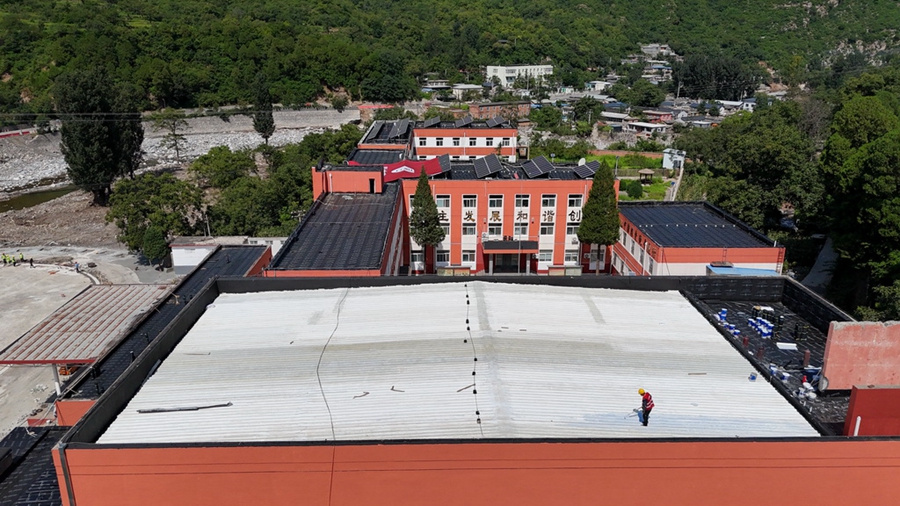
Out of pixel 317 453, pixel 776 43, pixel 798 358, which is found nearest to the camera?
pixel 317 453

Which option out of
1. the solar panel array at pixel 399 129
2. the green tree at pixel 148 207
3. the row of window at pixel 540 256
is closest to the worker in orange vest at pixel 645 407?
the row of window at pixel 540 256

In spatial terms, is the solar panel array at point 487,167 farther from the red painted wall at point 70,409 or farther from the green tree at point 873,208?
the red painted wall at point 70,409

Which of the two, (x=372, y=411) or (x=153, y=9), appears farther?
(x=153, y=9)

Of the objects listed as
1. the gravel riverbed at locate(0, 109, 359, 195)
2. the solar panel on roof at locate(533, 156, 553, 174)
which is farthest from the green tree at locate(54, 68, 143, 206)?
the solar panel on roof at locate(533, 156, 553, 174)

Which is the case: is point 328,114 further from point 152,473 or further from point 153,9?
point 152,473

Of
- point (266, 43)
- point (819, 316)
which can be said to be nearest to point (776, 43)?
point (266, 43)
